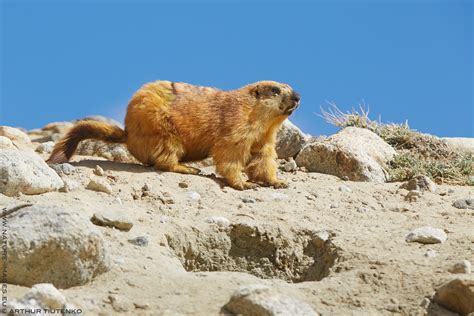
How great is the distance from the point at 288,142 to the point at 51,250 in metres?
6.83

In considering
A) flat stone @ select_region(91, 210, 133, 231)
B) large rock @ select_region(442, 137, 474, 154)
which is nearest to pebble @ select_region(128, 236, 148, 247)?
flat stone @ select_region(91, 210, 133, 231)

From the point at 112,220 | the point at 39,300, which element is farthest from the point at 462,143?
the point at 39,300

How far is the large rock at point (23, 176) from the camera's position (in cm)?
749

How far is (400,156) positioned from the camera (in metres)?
12.2

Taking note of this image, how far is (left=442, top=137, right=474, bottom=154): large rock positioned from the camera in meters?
14.1

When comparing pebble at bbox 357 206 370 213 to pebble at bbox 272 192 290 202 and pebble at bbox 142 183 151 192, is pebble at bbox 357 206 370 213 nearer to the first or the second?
pebble at bbox 272 192 290 202

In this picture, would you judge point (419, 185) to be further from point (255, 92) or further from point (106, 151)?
point (106, 151)

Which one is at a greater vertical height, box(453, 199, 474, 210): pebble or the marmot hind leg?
the marmot hind leg

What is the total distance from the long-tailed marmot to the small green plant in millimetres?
2235

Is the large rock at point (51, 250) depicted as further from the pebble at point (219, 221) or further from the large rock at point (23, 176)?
the pebble at point (219, 221)

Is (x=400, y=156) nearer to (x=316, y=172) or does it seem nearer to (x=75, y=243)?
(x=316, y=172)

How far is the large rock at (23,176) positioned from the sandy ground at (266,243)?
4.5 inches

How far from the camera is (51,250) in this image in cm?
571

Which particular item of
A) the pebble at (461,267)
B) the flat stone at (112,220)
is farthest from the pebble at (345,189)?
the flat stone at (112,220)
